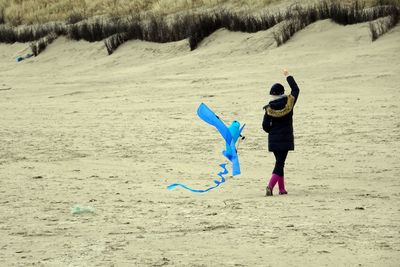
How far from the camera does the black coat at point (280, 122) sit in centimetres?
920

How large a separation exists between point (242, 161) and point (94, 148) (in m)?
2.51

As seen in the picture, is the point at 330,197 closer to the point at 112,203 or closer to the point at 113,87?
the point at 112,203

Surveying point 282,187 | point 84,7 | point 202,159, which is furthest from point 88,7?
point 282,187

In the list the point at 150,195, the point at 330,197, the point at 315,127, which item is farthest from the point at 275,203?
the point at 315,127

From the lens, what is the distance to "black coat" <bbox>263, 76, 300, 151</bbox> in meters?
9.20

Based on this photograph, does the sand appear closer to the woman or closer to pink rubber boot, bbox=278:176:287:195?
pink rubber boot, bbox=278:176:287:195

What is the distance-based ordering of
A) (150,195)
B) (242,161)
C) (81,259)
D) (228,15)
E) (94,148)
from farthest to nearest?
(228,15)
(94,148)
(242,161)
(150,195)
(81,259)

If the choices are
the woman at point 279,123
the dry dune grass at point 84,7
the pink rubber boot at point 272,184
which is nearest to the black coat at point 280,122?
the woman at point 279,123

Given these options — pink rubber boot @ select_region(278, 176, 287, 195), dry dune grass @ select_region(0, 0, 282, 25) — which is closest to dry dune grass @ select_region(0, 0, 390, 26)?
dry dune grass @ select_region(0, 0, 282, 25)

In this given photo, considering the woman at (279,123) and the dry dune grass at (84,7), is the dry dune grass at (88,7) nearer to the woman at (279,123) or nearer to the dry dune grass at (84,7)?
the dry dune grass at (84,7)

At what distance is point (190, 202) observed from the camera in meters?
9.20

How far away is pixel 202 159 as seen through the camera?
12.1 metres

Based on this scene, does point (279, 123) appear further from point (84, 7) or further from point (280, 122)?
point (84, 7)

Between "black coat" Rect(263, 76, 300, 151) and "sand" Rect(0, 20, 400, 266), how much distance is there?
509 millimetres
